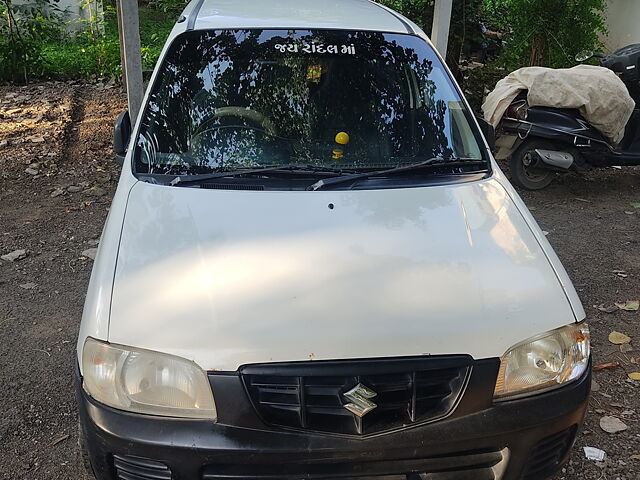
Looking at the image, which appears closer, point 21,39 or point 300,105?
point 300,105

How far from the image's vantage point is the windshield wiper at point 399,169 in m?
2.61

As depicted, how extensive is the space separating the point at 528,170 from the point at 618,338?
2.63 m

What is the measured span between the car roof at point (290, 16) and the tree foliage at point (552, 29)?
4.35 metres

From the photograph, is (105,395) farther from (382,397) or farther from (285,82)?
(285,82)

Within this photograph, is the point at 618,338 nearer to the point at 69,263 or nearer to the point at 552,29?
the point at 69,263

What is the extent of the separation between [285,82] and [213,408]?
5.83 feet

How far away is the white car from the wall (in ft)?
24.4

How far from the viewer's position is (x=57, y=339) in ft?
11.5

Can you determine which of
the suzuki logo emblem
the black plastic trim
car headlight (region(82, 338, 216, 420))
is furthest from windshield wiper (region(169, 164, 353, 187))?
the suzuki logo emblem

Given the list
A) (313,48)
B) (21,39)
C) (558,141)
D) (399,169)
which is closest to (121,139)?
(313,48)

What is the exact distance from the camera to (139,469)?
6.31 feet

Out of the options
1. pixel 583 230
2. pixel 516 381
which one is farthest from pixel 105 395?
pixel 583 230

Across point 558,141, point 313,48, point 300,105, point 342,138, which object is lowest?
point 558,141

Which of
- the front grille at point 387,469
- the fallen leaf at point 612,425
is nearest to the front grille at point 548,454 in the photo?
the front grille at point 387,469
